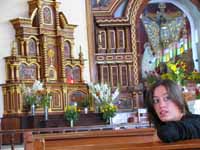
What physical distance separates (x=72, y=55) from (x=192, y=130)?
34.7 ft

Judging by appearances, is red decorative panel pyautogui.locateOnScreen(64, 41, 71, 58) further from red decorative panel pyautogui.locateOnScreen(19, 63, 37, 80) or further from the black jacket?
the black jacket

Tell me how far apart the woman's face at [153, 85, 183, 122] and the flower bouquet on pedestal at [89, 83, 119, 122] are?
954cm

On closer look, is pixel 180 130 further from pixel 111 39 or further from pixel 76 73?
pixel 111 39

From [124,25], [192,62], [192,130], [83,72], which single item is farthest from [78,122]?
[192,130]

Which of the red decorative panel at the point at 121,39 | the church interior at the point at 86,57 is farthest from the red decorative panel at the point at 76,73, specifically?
the red decorative panel at the point at 121,39

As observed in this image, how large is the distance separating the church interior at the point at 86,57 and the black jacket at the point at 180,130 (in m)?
7.17

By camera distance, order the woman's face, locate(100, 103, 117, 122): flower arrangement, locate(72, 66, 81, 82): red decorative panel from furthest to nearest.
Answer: locate(72, 66, 81, 82): red decorative panel < locate(100, 103, 117, 122): flower arrangement < the woman's face

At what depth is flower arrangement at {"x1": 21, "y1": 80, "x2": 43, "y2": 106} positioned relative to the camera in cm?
1198

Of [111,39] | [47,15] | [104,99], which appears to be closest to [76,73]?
[104,99]

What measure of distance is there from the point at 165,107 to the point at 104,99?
985 cm

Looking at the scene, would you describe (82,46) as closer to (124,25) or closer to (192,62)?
(124,25)

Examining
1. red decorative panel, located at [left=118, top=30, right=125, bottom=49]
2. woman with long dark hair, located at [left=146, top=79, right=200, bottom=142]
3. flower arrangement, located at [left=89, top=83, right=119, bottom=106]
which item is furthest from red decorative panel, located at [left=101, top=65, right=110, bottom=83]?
woman with long dark hair, located at [left=146, top=79, right=200, bottom=142]

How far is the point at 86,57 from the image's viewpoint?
13969mm

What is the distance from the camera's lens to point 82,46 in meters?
13.9
